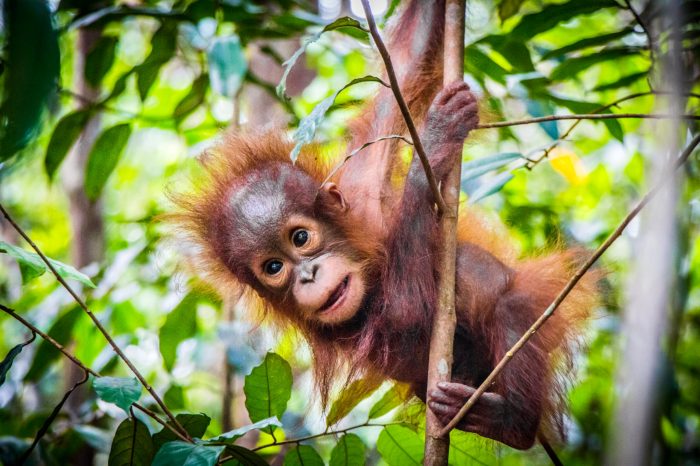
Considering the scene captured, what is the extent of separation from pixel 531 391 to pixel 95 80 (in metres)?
A: 2.24

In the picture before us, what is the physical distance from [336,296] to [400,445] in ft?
2.01

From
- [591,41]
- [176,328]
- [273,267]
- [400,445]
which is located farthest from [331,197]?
[591,41]

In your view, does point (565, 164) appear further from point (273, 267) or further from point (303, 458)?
point (303, 458)

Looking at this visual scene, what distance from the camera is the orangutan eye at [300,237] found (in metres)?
2.65

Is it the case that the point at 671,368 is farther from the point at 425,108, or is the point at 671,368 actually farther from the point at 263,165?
the point at 263,165

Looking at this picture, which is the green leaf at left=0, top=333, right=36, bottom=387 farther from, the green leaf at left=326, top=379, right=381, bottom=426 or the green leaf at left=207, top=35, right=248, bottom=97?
the green leaf at left=207, top=35, right=248, bottom=97

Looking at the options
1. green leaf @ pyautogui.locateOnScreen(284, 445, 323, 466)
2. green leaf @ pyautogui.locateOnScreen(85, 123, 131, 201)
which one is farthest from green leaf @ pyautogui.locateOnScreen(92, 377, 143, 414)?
green leaf @ pyautogui.locateOnScreen(85, 123, 131, 201)

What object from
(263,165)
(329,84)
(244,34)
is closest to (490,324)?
(263,165)

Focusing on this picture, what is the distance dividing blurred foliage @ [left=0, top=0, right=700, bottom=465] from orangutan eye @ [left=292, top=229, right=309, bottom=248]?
17.4 inches

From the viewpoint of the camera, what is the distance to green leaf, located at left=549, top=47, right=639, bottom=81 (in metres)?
2.53

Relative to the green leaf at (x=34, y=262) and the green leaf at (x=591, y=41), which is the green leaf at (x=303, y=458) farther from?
the green leaf at (x=591, y=41)

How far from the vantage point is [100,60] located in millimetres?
2975

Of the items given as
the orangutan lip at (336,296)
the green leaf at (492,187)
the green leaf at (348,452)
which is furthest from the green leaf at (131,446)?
the green leaf at (492,187)

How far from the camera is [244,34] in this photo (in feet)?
10.4
